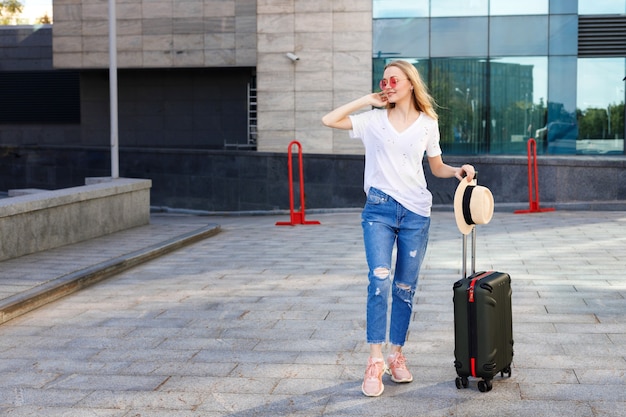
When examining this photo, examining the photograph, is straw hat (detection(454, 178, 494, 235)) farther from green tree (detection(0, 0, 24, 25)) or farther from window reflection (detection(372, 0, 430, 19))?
green tree (detection(0, 0, 24, 25))

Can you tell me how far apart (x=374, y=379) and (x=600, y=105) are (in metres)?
22.3

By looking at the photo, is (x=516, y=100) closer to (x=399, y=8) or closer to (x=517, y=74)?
(x=517, y=74)

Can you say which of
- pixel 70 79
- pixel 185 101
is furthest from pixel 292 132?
pixel 70 79

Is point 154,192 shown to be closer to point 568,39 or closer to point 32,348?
point 568,39

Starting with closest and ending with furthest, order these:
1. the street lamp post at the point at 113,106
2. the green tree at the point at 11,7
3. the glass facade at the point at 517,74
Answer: the street lamp post at the point at 113,106, the glass facade at the point at 517,74, the green tree at the point at 11,7

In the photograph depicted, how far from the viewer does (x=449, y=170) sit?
221 inches

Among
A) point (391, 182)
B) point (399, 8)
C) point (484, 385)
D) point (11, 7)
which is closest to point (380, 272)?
point (391, 182)

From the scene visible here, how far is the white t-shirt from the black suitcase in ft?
1.72

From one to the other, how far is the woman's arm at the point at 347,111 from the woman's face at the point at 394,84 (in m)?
0.06

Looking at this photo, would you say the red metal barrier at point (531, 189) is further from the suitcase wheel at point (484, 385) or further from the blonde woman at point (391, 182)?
the suitcase wheel at point (484, 385)

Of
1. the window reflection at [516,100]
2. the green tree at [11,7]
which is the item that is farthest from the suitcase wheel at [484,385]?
the green tree at [11,7]

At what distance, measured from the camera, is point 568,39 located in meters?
25.8

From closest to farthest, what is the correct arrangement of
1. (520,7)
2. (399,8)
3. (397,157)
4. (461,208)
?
(397,157) < (461,208) < (520,7) < (399,8)

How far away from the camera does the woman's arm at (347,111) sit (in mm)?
5359
